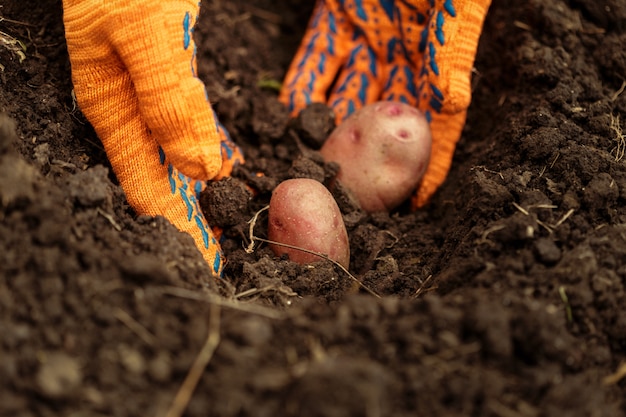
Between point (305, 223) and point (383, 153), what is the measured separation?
412 mm

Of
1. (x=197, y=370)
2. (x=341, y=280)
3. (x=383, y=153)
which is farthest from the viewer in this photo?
(x=383, y=153)

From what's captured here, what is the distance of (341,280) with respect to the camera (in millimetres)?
1738

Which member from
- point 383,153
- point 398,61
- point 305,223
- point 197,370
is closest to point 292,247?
point 305,223

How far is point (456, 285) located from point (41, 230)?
921mm

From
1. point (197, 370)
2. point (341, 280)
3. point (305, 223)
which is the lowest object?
point (341, 280)

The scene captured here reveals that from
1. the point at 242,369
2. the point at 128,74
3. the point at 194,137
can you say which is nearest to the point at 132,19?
the point at 128,74

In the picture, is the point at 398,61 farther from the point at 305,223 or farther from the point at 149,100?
the point at 149,100

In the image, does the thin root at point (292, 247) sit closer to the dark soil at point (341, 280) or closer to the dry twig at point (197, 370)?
the dark soil at point (341, 280)

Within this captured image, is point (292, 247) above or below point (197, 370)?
below

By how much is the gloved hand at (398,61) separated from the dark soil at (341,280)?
16cm

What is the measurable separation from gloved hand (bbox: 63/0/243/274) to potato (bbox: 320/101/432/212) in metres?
0.53

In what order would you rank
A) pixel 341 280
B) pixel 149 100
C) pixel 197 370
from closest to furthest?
pixel 197 370, pixel 149 100, pixel 341 280

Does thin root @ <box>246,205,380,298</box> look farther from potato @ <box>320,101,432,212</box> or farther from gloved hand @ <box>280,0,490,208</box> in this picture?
gloved hand @ <box>280,0,490,208</box>

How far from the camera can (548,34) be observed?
2133mm
